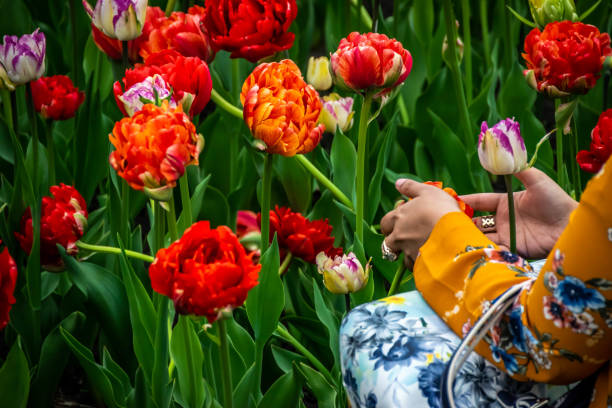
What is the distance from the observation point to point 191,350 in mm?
927

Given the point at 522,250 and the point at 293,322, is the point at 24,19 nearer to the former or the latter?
the point at 293,322

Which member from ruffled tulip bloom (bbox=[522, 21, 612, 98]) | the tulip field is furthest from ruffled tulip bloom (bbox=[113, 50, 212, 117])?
ruffled tulip bloom (bbox=[522, 21, 612, 98])

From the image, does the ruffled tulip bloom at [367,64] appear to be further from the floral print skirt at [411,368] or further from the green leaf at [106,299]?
the green leaf at [106,299]

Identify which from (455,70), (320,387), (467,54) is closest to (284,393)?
(320,387)

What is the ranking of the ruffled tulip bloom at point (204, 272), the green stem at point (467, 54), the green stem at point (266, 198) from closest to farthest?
1. the ruffled tulip bloom at point (204, 272)
2. the green stem at point (266, 198)
3. the green stem at point (467, 54)

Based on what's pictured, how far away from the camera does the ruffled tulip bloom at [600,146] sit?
113 centimetres

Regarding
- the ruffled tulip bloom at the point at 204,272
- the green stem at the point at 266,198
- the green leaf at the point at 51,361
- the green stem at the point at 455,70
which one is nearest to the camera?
the ruffled tulip bloom at the point at 204,272

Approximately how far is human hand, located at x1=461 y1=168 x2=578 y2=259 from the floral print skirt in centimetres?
28

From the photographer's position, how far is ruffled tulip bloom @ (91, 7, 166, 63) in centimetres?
122

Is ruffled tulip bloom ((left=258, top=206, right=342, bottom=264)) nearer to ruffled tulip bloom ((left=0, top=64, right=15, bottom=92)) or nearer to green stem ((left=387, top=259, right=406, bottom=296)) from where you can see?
green stem ((left=387, top=259, right=406, bottom=296))

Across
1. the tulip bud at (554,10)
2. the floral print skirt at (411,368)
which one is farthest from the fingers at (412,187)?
the tulip bud at (554,10)

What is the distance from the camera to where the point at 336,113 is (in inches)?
54.0

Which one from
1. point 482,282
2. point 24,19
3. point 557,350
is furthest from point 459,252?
point 24,19

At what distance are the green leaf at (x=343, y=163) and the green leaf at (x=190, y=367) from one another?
512 millimetres
